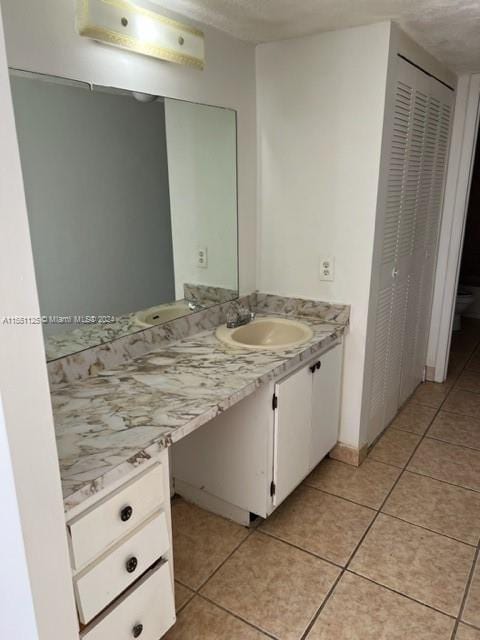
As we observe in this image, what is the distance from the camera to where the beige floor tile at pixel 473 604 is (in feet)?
5.45

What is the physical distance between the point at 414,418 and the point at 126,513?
227 centimetres

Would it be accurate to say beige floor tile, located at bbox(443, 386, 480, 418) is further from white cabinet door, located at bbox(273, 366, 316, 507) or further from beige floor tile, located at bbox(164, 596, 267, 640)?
beige floor tile, located at bbox(164, 596, 267, 640)

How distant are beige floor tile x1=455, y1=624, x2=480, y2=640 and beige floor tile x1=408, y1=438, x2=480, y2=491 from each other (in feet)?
2.82

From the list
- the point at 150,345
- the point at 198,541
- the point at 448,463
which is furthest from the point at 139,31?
the point at 448,463

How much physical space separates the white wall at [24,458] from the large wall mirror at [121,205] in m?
0.72

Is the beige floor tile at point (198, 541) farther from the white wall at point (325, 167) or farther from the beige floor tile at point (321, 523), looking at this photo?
the white wall at point (325, 167)

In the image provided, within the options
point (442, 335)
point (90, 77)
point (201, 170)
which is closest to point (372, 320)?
point (201, 170)

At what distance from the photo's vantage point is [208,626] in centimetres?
165

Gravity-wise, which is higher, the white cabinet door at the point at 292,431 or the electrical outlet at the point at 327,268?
the electrical outlet at the point at 327,268

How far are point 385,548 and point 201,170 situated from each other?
1.82 metres

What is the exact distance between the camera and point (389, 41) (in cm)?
198

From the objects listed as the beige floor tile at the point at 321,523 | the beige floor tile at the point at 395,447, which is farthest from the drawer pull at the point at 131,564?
the beige floor tile at the point at 395,447

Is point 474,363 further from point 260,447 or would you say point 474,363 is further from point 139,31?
point 139,31

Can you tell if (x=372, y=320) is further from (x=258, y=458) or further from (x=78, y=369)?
(x=78, y=369)
